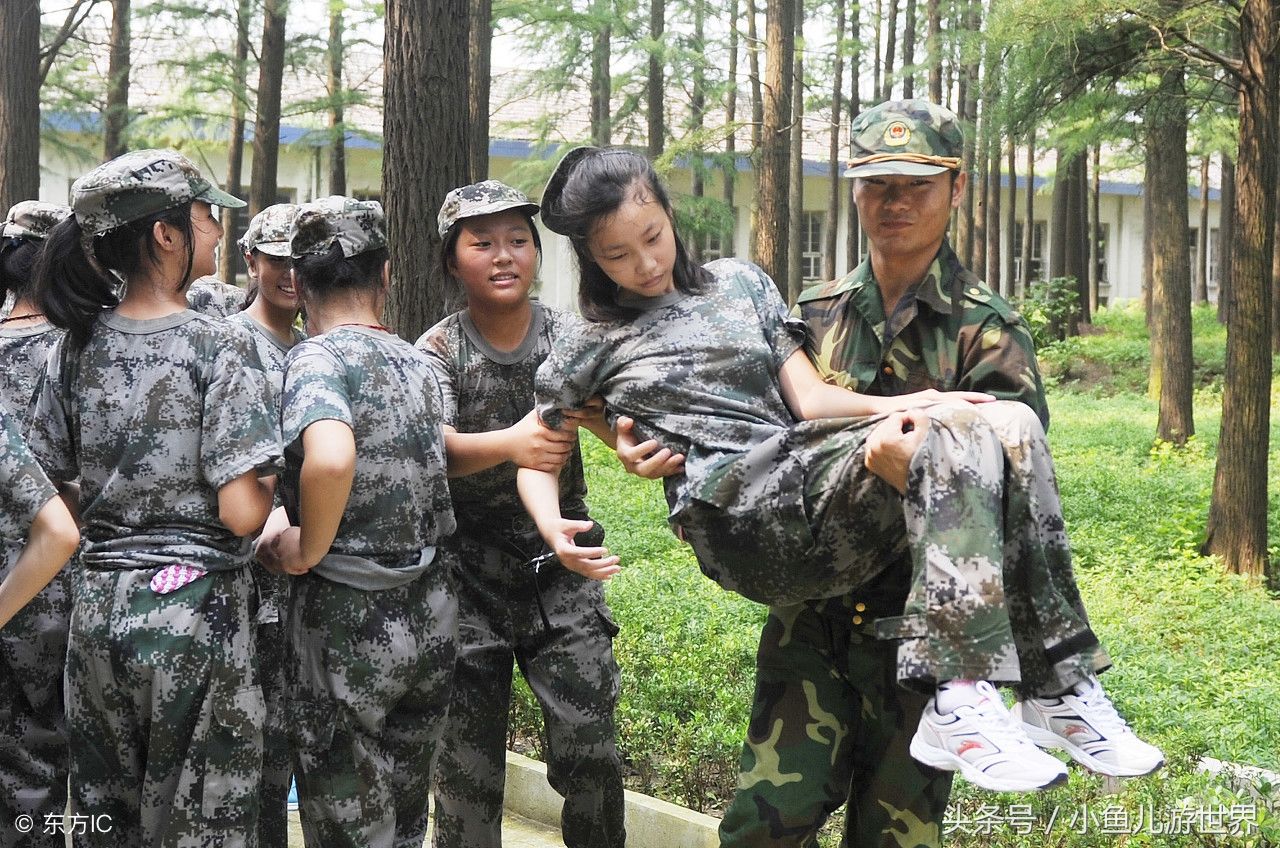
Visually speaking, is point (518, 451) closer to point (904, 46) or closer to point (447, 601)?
point (447, 601)

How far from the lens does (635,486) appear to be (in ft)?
43.1

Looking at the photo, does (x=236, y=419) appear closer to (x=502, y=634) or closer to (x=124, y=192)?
(x=124, y=192)

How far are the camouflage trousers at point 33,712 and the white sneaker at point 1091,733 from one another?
3153mm

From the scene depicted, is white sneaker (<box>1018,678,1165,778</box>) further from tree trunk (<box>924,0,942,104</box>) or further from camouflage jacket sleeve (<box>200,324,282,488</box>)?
tree trunk (<box>924,0,942,104</box>)

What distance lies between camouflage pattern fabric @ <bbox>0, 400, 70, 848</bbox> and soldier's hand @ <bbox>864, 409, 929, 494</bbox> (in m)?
2.90

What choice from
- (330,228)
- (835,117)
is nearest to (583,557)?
(330,228)

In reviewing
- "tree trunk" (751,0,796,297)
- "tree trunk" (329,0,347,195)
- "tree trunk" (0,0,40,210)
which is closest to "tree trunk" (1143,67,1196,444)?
"tree trunk" (751,0,796,297)

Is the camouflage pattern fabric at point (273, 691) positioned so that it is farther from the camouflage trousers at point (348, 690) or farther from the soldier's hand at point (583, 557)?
the soldier's hand at point (583, 557)

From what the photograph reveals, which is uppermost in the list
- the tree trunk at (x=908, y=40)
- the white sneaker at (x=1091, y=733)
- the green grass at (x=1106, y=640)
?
the tree trunk at (x=908, y=40)

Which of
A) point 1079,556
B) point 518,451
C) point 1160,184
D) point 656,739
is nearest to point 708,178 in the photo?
point 1160,184

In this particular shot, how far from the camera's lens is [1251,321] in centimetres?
999

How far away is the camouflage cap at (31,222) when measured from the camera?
4984mm

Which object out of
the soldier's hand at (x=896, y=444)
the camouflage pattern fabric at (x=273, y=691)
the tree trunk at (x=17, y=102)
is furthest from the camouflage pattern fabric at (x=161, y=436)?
the tree trunk at (x=17, y=102)

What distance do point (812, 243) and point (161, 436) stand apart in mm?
35473
